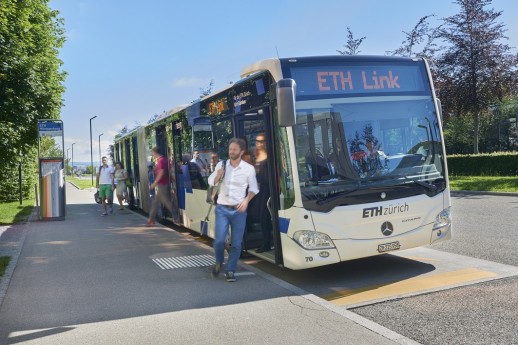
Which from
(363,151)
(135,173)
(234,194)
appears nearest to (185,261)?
(234,194)

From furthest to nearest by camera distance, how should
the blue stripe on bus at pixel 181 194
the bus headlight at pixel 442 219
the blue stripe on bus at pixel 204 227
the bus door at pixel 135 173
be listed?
1. the bus door at pixel 135 173
2. the blue stripe on bus at pixel 181 194
3. the blue stripe on bus at pixel 204 227
4. the bus headlight at pixel 442 219

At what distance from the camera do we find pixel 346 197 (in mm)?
6195

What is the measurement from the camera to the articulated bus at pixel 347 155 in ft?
20.2

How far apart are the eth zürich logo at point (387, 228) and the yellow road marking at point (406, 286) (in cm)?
62

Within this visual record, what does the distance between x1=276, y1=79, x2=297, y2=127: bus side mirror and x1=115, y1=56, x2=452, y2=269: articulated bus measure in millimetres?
11

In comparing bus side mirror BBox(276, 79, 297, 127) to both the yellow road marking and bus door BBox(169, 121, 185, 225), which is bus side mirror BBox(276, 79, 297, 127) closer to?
the yellow road marking

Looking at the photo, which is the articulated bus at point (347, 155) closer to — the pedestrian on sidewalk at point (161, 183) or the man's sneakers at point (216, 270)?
the man's sneakers at point (216, 270)

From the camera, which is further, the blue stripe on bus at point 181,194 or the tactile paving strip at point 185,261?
the blue stripe on bus at point 181,194

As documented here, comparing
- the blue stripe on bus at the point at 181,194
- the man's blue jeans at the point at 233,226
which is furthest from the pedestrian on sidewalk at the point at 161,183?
the man's blue jeans at the point at 233,226

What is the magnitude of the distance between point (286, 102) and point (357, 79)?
51.1 inches

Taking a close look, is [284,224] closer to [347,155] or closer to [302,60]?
[347,155]

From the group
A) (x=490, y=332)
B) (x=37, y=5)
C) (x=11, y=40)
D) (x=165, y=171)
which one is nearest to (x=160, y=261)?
(x=165, y=171)

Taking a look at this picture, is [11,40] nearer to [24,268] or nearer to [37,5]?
[37,5]

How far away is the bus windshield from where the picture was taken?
6.23m
